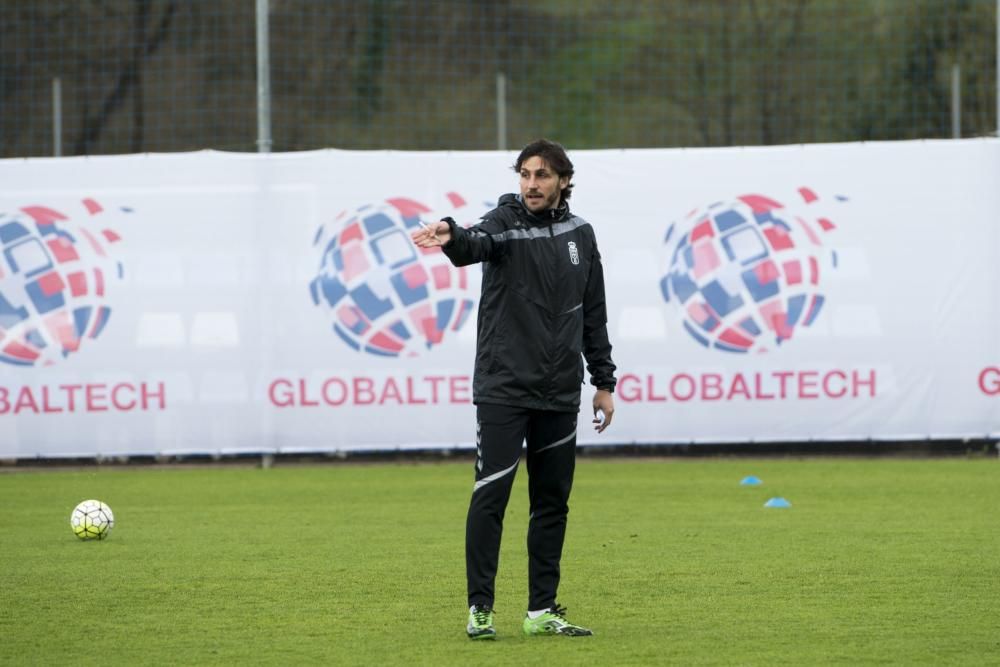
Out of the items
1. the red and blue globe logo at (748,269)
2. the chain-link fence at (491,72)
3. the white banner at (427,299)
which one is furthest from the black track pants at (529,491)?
the chain-link fence at (491,72)

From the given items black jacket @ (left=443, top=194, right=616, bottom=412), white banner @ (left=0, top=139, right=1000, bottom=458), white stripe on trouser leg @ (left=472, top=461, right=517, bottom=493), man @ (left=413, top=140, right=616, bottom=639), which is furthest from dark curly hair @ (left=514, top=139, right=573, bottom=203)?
white banner @ (left=0, top=139, right=1000, bottom=458)

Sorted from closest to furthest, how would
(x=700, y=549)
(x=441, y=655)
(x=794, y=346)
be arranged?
1. (x=441, y=655)
2. (x=700, y=549)
3. (x=794, y=346)

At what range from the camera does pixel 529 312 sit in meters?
6.38

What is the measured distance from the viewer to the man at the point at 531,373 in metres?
6.34

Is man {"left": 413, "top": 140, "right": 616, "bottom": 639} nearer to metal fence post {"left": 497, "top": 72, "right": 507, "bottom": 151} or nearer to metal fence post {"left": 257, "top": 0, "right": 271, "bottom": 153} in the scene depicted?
metal fence post {"left": 257, "top": 0, "right": 271, "bottom": 153}

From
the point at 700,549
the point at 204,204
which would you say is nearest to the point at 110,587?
the point at 700,549

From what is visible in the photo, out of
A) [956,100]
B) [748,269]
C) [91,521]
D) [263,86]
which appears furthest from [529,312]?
[956,100]

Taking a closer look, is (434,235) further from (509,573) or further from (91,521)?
(91,521)

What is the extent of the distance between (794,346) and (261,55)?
5528 mm

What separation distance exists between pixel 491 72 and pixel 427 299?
4639 mm

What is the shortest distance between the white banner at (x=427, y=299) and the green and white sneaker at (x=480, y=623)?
8.08m

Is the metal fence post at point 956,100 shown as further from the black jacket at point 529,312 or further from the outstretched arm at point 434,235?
the outstretched arm at point 434,235

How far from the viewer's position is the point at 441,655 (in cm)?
593

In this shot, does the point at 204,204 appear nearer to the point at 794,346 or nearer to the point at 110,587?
the point at 794,346
